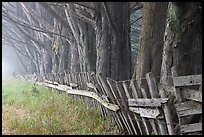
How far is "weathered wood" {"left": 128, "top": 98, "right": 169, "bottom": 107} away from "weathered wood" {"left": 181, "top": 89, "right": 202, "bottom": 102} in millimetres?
257

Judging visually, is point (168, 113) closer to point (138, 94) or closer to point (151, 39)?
point (138, 94)

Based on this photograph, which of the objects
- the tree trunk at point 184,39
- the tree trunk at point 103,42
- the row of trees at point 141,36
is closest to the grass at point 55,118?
the tree trunk at point 103,42

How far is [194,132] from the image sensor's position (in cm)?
504

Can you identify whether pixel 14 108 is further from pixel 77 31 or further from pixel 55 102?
pixel 77 31

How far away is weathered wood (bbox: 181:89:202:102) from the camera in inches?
185

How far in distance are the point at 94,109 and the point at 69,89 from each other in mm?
3030

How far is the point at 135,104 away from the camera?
6.10 m

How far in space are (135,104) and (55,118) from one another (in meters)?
3.46

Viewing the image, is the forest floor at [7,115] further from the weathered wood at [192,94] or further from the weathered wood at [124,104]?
the weathered wood at [192,94]

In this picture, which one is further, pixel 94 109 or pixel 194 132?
pixel 94 109

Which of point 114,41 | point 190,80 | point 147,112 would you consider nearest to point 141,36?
point 114,41

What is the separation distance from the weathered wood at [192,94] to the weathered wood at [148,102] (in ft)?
0.84

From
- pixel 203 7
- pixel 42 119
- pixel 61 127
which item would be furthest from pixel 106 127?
pixel 203 7

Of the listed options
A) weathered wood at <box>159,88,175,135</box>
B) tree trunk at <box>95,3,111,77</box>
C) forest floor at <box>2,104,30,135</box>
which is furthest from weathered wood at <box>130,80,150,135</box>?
tree trunk at <box>95,3,111,77</box>
